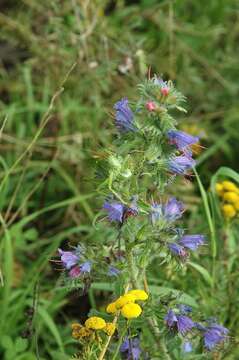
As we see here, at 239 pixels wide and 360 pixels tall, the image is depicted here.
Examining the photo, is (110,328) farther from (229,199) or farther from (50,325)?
(229,199)

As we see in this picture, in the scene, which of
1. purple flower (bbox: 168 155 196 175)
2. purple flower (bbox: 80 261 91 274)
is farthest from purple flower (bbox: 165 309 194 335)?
purple flower (bbox: 168 155 196 175)

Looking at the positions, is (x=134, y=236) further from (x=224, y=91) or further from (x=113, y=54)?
(x=224, y=91)

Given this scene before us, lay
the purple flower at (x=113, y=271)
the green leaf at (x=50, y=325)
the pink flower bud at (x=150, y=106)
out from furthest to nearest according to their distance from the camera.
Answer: the green leaf at (x=50, y=325) < the purple flower at (x=113, y=271) < the pink flower bud at (x=150, y=106)

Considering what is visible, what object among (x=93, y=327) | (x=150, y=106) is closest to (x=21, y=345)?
(x=93, y=327)

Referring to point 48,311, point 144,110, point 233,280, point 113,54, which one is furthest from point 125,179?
point 113,54

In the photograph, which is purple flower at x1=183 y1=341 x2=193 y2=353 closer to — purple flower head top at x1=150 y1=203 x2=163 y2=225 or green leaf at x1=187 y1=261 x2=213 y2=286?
green leaf at x1=187 y1=261 x2=213 y2=286

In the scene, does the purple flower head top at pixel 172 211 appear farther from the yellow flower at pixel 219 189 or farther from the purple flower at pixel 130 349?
the yellow flower at pixel 219 189

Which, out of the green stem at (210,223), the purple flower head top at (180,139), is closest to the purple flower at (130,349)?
the green stem at (210,223)

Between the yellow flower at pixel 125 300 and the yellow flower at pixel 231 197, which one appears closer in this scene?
the yellow flower at pixel 125 300
